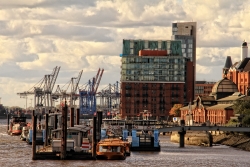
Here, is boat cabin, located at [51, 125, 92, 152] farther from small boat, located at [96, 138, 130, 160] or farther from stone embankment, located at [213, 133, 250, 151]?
stone embankment, located at [213, 133, 250, 151]

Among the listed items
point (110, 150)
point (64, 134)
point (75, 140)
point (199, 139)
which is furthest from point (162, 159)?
point (199, 139)

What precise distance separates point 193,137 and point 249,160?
44.6 meters

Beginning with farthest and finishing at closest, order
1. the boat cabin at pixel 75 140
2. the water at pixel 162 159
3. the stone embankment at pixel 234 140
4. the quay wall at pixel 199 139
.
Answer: the quay wall at pixel 199 139 → the stone embankment at pixel 234 140 → the boat cabin at pixel 75 140 → the water at pixel 162 159

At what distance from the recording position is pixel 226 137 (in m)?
176

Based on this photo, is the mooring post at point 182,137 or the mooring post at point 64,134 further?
the mooring post at point 182,137

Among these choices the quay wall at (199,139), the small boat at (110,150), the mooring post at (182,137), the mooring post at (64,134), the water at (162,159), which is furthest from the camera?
the quay wall at (199,139)

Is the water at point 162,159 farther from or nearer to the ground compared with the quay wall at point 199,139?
nearer to the ground

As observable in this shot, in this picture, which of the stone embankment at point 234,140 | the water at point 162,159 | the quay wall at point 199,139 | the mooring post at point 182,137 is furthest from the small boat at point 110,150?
the quay wall at point 199,139

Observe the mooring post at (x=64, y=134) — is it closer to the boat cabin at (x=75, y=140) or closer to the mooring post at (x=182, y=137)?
the boat cabin at (x=75, y=140)

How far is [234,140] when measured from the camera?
169 metres

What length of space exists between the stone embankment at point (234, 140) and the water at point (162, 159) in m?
7.98

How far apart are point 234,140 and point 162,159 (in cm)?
4780

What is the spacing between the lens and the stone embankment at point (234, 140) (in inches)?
6248

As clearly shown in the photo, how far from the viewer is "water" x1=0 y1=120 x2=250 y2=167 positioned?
365ft
